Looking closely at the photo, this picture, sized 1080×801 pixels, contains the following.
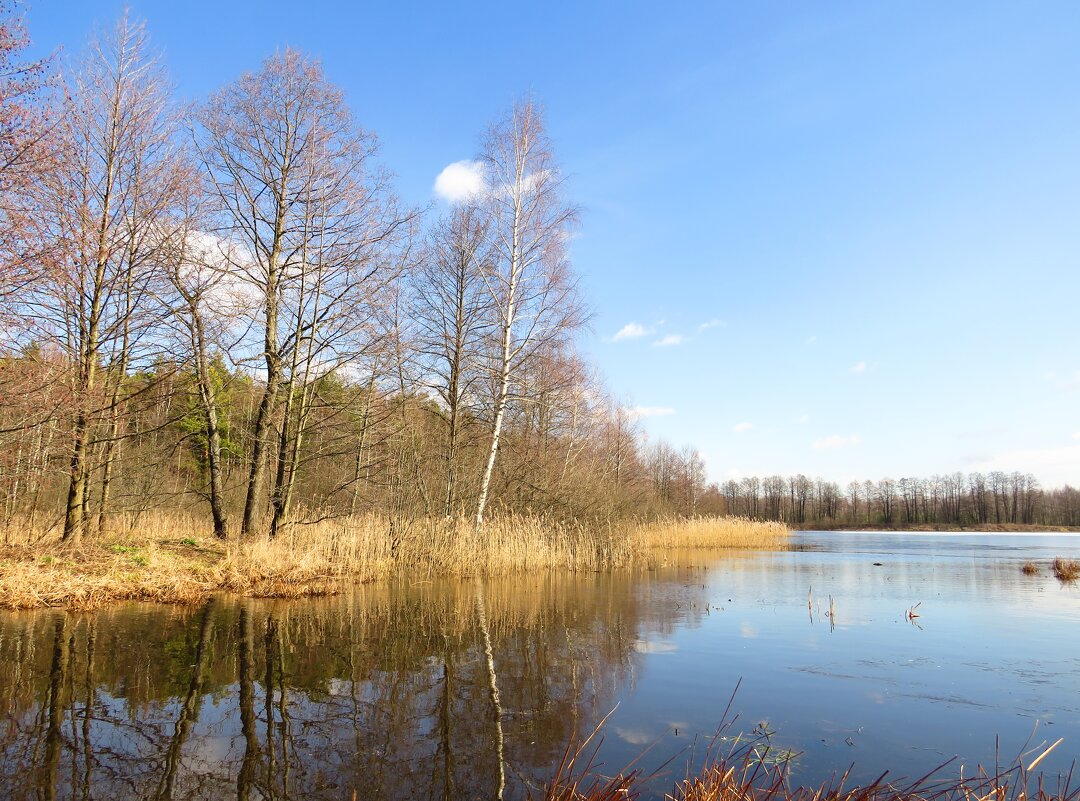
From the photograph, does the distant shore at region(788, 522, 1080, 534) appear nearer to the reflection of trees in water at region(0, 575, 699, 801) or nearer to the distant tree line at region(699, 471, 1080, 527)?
the distant tree line at region(699, 471, 1080, 527)

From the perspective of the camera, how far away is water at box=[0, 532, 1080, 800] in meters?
3.83

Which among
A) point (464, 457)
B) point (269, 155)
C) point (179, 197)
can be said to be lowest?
point (464, 457)

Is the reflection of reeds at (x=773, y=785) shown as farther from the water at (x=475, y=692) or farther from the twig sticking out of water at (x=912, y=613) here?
the twig sticking out of water at (x=912, y=613)

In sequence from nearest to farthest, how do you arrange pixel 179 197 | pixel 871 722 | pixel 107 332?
pixel 871 722 < pixel 107 332 < pixel 179 197

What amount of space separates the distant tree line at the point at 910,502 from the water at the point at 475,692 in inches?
2775

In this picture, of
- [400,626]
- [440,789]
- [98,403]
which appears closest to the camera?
[440,789]

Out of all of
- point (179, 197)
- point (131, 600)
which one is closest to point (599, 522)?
point (131, 600)

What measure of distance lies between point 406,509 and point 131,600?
6.90m

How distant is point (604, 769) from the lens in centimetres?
395

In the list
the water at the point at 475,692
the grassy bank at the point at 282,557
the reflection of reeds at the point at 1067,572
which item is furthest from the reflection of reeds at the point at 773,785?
the reflection of reeds at the point at 1067,572

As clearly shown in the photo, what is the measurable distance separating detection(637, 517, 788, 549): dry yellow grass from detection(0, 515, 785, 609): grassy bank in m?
5.52

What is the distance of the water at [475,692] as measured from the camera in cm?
383

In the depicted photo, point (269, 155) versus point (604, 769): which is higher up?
point (269, 155)

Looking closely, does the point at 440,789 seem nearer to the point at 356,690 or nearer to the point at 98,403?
the point at 356,690
